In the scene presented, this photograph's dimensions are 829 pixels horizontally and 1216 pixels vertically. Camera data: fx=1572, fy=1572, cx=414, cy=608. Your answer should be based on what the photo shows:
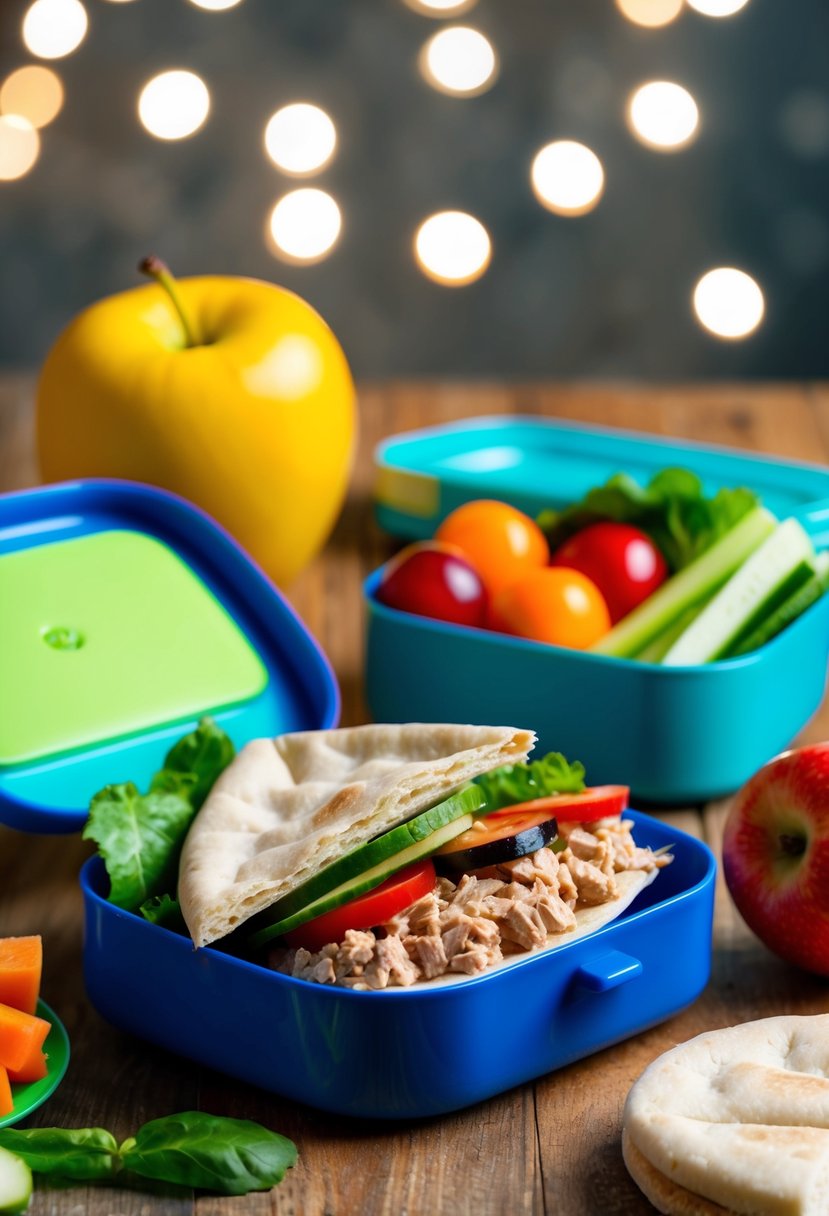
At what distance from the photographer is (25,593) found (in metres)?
1.66

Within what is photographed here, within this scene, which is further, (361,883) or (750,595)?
(750,595)

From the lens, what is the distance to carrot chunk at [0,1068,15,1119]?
112 centimetres

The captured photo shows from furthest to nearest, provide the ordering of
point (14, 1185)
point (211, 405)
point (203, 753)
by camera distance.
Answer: point (211, 405), point (203, 753), point (14, 1185)

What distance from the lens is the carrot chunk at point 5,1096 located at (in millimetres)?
1123

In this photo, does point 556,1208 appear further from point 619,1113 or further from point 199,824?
point 199,824

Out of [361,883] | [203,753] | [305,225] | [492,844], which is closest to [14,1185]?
[361,883]

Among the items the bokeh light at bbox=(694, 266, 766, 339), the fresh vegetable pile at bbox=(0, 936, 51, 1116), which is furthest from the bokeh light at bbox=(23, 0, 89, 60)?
the fresh vegetable pile at bbox=(0, 936, 51, 1116)

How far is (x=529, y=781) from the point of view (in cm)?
141

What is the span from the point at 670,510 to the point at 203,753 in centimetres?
Answer: 72

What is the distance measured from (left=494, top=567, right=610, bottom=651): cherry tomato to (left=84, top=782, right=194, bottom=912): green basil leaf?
50cm

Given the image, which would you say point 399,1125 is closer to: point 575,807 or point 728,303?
point 575,807

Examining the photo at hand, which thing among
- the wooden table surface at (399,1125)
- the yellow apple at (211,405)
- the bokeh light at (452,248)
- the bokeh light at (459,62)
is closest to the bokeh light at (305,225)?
the bokeh light at (452,248)

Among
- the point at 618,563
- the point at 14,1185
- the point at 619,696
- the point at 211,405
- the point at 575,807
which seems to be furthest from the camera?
the point at 211,405

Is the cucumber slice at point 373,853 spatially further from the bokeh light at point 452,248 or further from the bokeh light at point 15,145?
the bokeh light at point 15,145
